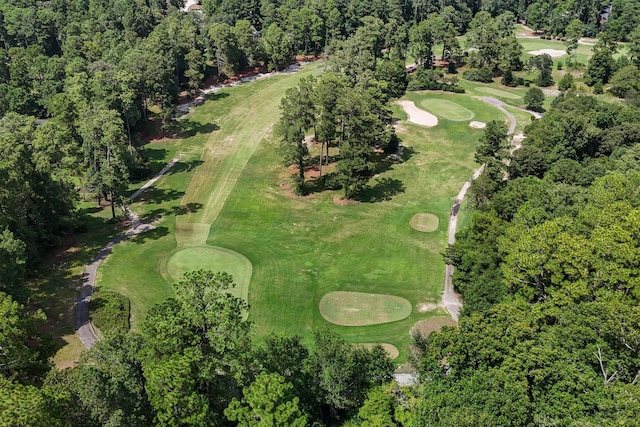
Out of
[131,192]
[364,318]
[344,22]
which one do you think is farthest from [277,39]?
[364,318]

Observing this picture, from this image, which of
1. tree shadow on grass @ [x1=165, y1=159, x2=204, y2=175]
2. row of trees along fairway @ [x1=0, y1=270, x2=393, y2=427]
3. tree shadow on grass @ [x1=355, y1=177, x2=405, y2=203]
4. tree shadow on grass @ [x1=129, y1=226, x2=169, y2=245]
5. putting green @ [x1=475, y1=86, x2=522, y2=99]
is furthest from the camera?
putting green @ [x1=475, y1=86, x2=522, y2=99]

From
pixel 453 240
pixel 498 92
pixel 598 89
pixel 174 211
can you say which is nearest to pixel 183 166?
pixel 174 211

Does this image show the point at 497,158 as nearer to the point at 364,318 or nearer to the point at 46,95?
the point at 364,318

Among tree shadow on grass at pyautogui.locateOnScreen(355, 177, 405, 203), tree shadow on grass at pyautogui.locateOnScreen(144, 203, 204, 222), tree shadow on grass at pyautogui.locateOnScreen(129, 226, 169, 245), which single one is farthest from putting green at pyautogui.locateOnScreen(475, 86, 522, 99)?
tree shadow on grass at pyautogui.locateOnScreen(129, 226, 169, 245)

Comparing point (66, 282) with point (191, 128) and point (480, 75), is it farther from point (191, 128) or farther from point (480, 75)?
point (480, 75)

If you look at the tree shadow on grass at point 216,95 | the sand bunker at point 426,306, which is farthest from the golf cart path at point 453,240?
the tree shadow on grass at point 216,95

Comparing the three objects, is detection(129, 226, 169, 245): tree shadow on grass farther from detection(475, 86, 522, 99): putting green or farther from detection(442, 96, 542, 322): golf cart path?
detection(475, 86, 522, 99): putting green
